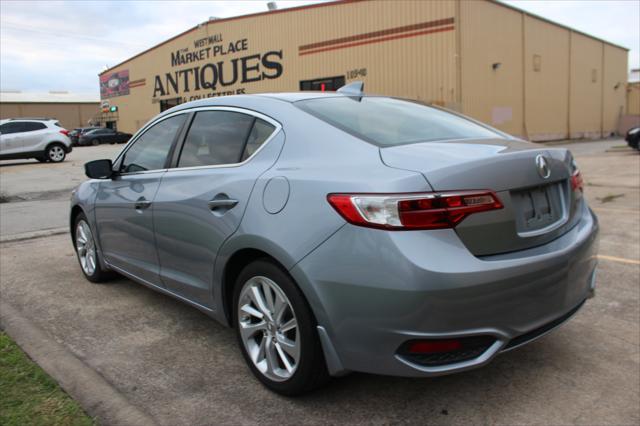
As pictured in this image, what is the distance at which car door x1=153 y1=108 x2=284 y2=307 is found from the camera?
2.95 m

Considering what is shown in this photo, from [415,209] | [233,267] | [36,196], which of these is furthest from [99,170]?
[36,196]

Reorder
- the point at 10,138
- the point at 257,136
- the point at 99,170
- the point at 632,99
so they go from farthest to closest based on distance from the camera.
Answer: the point at 632,99 → the point at 10,138 → the point at 99,170 → the point at 257,136

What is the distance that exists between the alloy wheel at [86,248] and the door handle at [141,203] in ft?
3.86

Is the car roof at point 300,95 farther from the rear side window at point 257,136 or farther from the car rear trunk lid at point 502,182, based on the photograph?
the car rear trunk lid at point 502,182

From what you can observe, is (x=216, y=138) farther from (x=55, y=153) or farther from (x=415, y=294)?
(x=55, y=153)

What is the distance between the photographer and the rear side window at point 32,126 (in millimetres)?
19781

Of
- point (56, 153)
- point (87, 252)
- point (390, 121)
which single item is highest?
point (56, 153)

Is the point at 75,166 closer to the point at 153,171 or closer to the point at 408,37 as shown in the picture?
the point at 408,37

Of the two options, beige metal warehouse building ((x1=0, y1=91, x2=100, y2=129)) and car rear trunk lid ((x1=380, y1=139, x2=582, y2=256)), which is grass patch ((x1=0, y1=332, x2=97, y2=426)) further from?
beige metal warehouse building ((x1=0, y1=91, x2=100, y2=129))

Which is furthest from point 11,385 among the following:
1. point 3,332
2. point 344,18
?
point 344,18

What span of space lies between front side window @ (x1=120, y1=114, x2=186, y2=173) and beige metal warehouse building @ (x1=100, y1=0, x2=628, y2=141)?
20.5 metres

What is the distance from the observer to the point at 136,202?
151 inches

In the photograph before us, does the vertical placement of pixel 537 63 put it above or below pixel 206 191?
above

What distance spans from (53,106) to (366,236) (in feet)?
249
